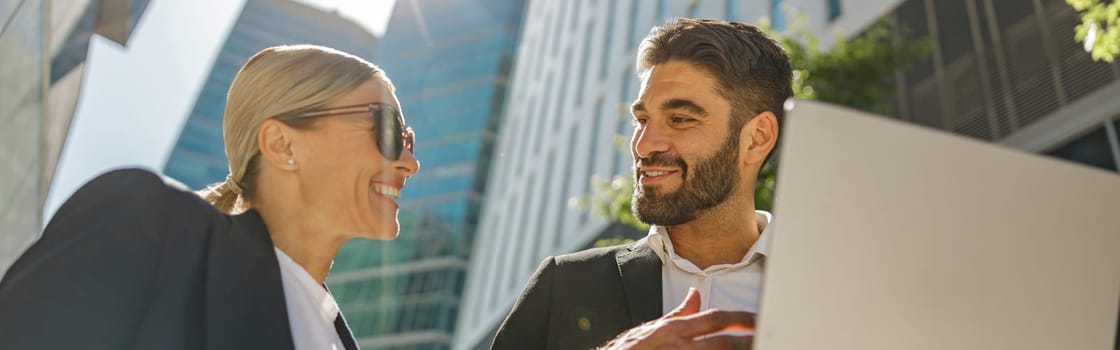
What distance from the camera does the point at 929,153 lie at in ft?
4.33

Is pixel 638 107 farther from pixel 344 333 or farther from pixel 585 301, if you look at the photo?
pixel 344 333

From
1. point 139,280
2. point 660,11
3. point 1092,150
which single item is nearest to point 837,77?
point 1092,150

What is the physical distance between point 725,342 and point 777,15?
16.6 meters

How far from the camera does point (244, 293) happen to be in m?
1.81

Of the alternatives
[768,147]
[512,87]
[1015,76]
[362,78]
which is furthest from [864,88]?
[512,87]

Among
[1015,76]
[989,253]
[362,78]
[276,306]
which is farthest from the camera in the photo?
[1015,76]

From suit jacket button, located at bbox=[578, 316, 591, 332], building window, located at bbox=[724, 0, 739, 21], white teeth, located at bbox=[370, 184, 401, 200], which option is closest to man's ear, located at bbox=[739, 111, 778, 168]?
suit jacket button, located at bbox=[578, 316, 591, 332]

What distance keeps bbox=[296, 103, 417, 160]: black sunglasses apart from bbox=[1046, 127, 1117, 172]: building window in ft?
35.8

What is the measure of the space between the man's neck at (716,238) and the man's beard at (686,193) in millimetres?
67

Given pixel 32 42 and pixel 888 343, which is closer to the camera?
pixel 888 343

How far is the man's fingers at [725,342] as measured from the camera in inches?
66.7

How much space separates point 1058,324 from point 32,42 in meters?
6.81

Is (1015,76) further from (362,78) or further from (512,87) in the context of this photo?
(512,87)

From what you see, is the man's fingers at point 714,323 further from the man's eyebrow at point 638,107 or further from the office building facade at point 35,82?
the office building facade at point 35,82
